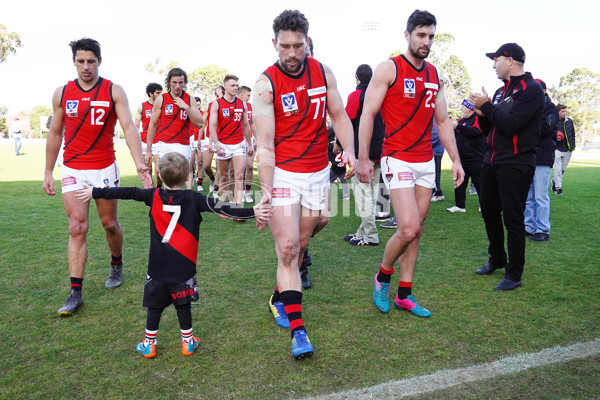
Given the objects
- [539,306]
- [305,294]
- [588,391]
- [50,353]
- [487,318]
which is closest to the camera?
[588,391]

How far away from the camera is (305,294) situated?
4648mm

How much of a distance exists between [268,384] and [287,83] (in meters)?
2.10

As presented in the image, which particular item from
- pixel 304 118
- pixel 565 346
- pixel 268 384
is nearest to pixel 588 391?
pixel 565 346

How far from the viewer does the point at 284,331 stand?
3756 millimetres

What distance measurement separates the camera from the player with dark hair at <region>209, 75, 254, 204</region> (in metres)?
8.87

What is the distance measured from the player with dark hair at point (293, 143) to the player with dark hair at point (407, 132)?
0.47 m

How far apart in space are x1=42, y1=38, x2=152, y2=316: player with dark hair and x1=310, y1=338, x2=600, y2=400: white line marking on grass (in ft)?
8.85

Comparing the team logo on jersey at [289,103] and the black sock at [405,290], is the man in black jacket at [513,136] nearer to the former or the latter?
the black sock at [405,290]

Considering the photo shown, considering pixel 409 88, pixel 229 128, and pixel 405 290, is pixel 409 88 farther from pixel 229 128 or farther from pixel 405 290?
pixel 229 128

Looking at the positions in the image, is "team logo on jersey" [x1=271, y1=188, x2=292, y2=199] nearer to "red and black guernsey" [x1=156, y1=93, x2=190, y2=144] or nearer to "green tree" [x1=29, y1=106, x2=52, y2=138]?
"red and black guernsey" [x1=156, y1=93, x2=190, y2=144]

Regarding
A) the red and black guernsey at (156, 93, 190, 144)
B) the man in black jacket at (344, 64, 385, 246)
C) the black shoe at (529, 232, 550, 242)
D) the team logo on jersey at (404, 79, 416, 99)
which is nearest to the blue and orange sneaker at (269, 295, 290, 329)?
the team logo on jersey at (404, 79, 416, 99)

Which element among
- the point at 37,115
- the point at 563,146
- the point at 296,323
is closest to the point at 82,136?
the point at 296,323

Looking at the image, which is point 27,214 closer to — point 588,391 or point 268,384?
point 268,384

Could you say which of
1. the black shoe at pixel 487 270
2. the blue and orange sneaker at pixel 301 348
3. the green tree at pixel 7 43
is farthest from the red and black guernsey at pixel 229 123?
the green tree at pixel 7 43
